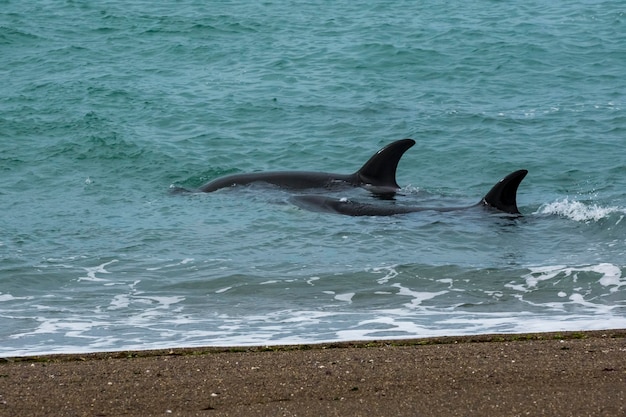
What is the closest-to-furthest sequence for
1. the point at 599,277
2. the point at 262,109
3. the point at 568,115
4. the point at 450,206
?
the point at 599,277, the point at 450,206, the point at 568,115, the point at 262,109

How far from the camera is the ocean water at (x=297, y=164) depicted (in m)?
10.3

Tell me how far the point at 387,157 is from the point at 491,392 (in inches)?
377

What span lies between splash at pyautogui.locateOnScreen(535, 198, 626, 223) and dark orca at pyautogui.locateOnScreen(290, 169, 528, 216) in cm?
64

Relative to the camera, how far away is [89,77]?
25656 millimetres

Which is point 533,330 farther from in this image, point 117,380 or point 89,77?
point 89,77

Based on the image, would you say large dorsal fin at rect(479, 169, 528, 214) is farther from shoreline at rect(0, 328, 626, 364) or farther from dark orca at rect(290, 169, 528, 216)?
shoreline at rect(0, 328, 626, 364)

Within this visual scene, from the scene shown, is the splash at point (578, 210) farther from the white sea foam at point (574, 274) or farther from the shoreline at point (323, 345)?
the shoreline at point (323, 345)

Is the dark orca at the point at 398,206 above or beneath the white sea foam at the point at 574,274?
above

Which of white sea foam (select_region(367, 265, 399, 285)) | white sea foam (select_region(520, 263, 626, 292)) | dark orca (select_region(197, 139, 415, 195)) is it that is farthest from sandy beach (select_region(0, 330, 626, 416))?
dark orca (select_region(197, 139, 415, 195))

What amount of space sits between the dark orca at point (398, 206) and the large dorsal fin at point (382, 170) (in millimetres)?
1206

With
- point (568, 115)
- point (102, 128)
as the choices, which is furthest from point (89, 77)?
point (568, 115)

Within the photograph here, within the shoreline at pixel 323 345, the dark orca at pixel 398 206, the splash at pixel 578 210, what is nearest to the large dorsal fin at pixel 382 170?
the dark orca at pixel 398 206

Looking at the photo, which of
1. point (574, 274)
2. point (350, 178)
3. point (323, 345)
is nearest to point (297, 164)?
point (350, 178)

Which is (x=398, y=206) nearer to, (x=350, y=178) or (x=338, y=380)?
(x=350, y=178)
